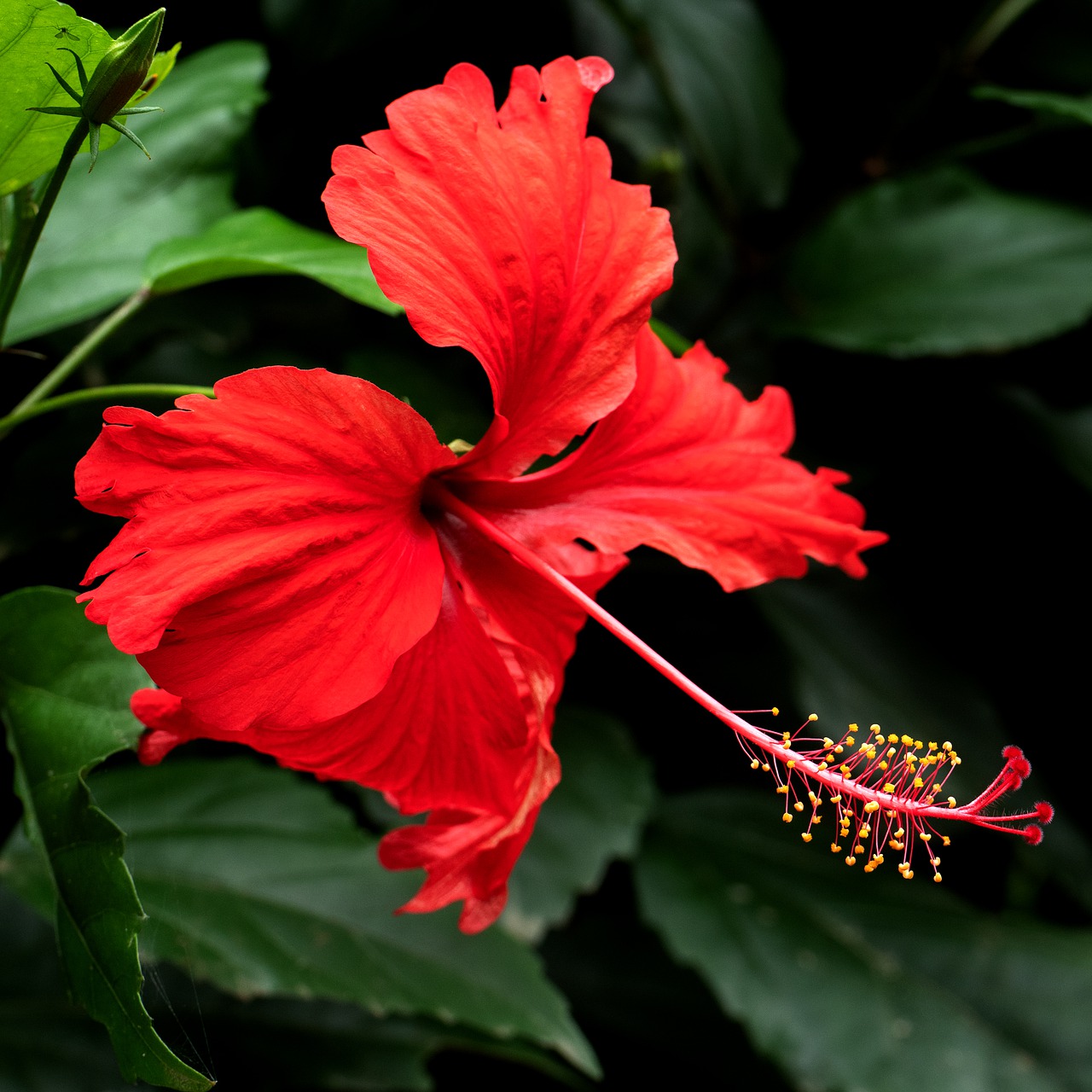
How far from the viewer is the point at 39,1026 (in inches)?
41.6

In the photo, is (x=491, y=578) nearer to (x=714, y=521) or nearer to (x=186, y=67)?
(x=714, y=521)

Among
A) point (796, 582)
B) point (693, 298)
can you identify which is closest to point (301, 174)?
point (693, 298)

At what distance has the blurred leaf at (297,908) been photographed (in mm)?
950

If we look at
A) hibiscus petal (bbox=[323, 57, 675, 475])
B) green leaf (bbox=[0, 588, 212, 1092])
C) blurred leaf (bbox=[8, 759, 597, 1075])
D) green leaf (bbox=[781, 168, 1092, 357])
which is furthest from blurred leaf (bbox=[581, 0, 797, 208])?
green leaf (bbox=[0, 588, 212, 1092])

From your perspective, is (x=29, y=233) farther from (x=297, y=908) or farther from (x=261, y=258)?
(x=297, y=908)

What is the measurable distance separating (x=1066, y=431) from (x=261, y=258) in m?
1.13

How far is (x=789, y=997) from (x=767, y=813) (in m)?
0.29

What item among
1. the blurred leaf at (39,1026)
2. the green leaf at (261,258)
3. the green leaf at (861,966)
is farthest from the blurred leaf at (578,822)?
the green leaf at (261,258)

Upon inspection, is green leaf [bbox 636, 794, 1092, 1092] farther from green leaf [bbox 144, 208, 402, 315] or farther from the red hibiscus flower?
green leaf [bbox 144, 208, 402, 315]

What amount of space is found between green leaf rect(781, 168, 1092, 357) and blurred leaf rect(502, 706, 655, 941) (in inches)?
21.6

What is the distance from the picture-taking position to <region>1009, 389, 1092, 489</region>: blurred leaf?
138 cm

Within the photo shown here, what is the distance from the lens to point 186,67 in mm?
1021

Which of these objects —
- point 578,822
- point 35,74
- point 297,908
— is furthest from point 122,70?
point 578,822

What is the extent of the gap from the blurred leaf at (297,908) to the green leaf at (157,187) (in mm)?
446
